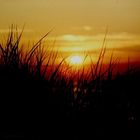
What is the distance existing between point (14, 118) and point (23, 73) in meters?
0.65

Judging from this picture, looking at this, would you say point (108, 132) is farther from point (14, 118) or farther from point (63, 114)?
point (14, 118)

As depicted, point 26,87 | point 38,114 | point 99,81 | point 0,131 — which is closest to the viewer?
point 0,131

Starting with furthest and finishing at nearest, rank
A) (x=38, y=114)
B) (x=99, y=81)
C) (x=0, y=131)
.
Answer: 1. (x=99, y=81)
2. (x=38, y=114)
3. (x=0, y=131)

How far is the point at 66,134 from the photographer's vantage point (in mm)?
3174

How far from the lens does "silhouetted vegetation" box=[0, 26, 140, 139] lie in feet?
10.5

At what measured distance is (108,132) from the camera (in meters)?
3.30

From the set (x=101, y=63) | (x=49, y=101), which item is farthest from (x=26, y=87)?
(x=101, y=63)

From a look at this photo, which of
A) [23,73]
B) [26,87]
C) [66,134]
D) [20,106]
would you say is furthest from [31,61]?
[66,134]

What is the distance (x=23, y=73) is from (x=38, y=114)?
0.61m

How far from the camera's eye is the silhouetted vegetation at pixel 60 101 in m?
3.20

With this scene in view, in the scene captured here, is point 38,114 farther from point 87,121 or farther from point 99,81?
point 99,81

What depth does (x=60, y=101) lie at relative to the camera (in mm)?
3518

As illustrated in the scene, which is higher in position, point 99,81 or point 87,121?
point 99,81

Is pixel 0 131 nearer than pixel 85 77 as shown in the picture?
Yes
